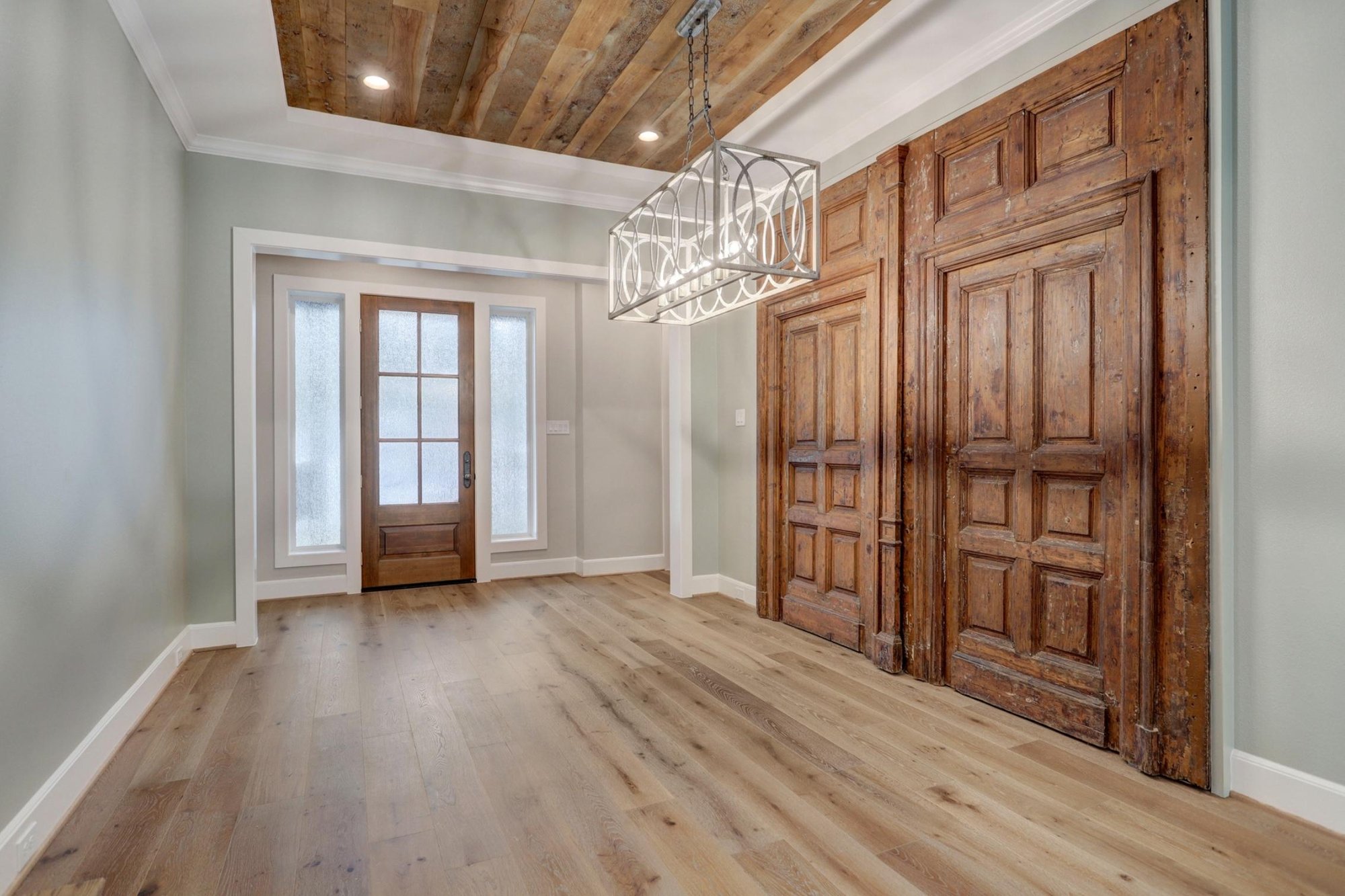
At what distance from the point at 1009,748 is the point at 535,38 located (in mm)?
3401

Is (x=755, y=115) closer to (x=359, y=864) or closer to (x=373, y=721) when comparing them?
(x=373, y=721)

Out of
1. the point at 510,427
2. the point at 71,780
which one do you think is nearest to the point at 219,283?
the point at 510,427

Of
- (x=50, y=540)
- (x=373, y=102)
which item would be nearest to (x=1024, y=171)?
(x=373, y=102)

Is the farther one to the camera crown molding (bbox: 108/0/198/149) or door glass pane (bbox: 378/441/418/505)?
door glass pane (bbox: 378/441/418/505)

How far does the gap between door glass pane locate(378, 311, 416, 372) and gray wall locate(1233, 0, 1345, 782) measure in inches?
194

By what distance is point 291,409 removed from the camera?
5043 mm

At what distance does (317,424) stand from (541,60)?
128 inches

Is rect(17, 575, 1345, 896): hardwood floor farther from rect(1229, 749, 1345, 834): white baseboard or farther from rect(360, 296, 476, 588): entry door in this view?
rect(360, 296, 476, 588): entry door

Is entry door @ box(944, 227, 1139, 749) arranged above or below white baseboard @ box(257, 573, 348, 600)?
above

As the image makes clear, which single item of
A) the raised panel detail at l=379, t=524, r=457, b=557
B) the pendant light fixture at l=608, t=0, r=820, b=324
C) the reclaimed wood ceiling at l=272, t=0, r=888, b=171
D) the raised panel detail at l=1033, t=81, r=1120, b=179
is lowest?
the raised panel detail at l=379, t=524, r=457, b=557

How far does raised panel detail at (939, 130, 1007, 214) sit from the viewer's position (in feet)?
9.25

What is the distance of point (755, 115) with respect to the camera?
149 inches

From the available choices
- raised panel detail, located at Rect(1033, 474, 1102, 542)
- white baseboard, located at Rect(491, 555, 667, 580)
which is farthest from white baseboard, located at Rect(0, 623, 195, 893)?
raised panel detail, located at Rect(1033, 474, 1102, 542)

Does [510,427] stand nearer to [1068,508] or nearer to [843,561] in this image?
[843,561]
